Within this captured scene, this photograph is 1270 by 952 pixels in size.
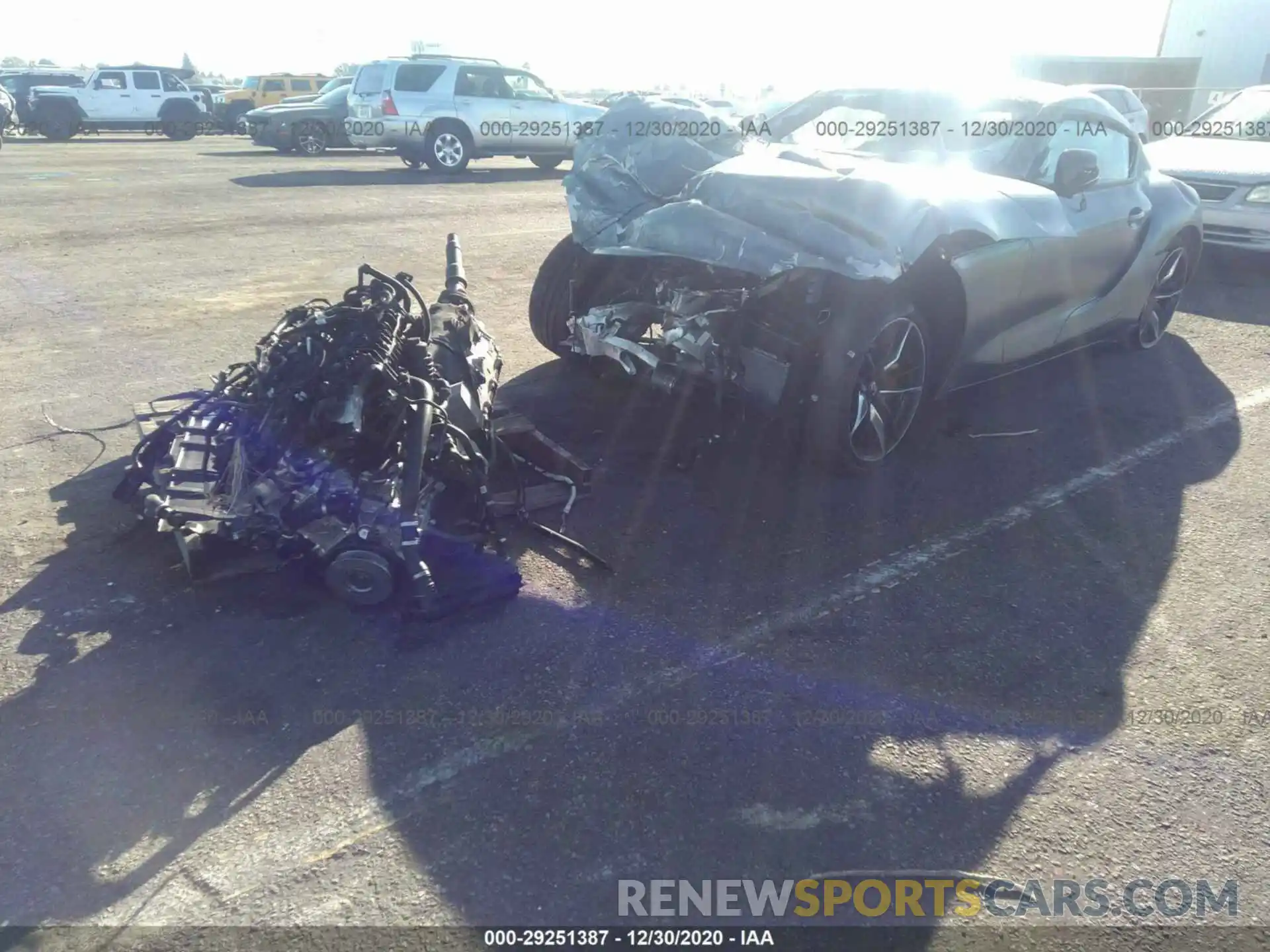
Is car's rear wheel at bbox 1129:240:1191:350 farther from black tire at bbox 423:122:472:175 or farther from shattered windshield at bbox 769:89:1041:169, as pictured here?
black tire at bbox 423:122:472:175

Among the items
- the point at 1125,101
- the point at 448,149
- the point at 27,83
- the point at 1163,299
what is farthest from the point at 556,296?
the point at 27,83

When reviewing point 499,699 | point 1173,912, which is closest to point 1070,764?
point 1173,912

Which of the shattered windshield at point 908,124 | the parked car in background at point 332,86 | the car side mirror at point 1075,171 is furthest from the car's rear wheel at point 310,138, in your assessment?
the car side mirror at point 1075,171

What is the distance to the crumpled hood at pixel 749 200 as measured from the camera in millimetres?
4117

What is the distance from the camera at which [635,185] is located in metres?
5.18

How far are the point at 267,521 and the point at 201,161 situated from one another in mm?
18334

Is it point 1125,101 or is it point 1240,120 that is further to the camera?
point 1125,101

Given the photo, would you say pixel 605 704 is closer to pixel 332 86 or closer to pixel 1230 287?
pixel 1230 287

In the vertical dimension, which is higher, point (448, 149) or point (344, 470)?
point (448, 149)

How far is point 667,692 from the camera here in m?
3.02

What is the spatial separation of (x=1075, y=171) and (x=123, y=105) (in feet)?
88.9

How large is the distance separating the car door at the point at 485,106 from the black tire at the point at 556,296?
43.2 ft

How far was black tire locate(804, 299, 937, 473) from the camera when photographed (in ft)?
13.9

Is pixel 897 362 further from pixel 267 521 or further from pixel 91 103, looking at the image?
pixel 91 103
